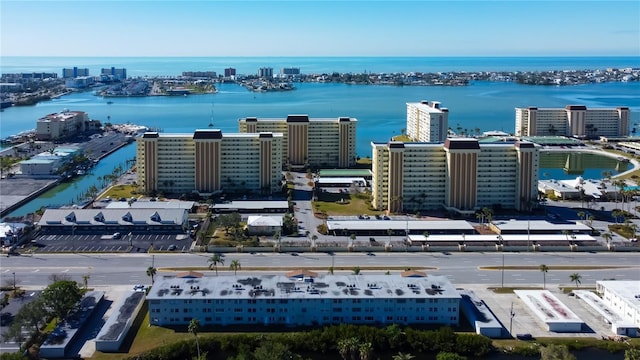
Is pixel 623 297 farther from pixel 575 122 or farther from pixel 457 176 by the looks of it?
pixel 575 122

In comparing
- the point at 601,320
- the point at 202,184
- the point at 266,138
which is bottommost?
the point at 601,320

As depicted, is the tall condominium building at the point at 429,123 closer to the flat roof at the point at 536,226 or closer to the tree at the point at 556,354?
the flat roof at the point at 536,226

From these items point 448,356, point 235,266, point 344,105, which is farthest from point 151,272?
point 344,105

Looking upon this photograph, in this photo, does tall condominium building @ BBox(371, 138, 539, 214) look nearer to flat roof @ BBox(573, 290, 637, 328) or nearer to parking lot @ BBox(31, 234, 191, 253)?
flat roof @ BBox(573, 290, 637, 328)

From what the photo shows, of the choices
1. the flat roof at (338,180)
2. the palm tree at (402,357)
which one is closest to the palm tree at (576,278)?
the palm tree at (402,357)

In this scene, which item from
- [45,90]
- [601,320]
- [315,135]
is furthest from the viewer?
[45,90]

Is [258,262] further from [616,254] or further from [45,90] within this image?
[45,90]

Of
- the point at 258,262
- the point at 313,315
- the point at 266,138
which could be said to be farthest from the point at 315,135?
the point at 313,315
